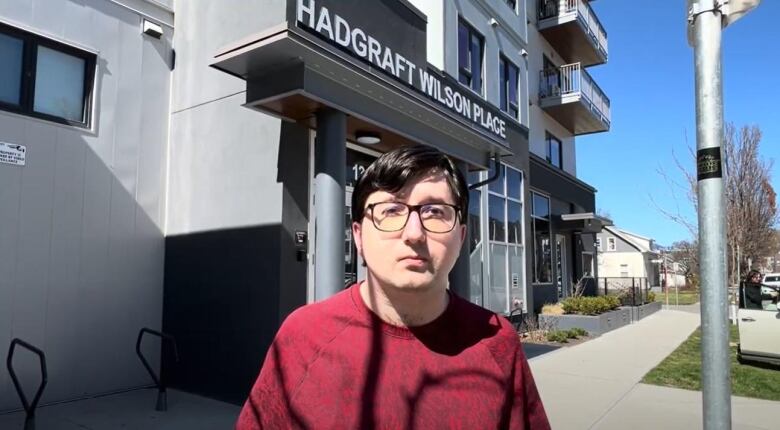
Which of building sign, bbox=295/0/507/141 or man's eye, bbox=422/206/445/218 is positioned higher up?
building sign, bbox=295/0/507/141

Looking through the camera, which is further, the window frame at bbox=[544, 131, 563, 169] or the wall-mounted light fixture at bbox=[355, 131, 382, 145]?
the window frame at bbox=[544, 131, 563, 169]

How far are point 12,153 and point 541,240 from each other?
13880 mm

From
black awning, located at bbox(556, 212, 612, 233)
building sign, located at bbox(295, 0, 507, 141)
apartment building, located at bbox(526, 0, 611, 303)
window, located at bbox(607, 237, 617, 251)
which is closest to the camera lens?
building sign, located at bbox(295, 0, 507, 141)

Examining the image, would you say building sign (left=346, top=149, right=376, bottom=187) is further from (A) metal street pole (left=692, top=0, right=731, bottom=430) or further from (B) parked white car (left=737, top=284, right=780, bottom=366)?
(B) parked white car (left=737, top=284, right=780, bottom=366)

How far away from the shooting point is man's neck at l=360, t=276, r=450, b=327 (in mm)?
1536

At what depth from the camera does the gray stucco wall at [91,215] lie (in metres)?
5.80

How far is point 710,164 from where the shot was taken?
2.95 m

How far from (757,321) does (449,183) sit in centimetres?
946

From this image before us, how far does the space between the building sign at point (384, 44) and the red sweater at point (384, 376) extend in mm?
4113

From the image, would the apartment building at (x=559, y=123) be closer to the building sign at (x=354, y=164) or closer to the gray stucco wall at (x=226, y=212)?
the building sign at (x=354, y=164)

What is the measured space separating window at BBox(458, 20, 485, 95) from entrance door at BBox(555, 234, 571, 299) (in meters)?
7.91

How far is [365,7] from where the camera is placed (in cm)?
635

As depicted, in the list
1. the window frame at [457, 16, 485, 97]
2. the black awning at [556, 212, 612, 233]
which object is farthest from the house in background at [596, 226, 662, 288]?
the window frame at [457, 16, 485, 97]

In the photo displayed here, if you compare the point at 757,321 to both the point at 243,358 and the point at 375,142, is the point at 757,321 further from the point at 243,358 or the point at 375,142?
the point at 243,358
